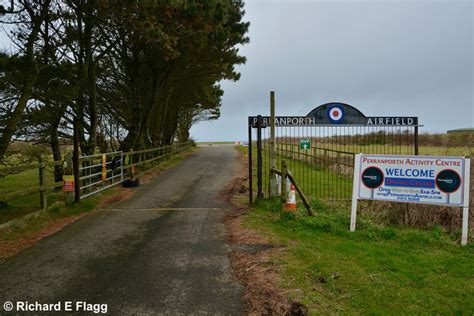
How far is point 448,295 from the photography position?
4020mm

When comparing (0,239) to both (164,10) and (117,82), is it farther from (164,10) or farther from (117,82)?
(117,82)

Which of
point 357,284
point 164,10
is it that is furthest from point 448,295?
point 164,10

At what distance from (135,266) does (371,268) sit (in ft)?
10.5

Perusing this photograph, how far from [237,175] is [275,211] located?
827 cm

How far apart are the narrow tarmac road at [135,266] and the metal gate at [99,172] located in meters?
2.08

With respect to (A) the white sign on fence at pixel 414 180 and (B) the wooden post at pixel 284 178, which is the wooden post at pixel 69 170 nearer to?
(B) the wooden post at pixel 284 178

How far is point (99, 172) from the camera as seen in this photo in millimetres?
11820

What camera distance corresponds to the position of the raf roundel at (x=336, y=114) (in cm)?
871

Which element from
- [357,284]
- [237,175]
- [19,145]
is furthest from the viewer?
[237,175]

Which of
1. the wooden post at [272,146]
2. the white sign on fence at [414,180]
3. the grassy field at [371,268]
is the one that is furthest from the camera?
the wooden post at [272,146]

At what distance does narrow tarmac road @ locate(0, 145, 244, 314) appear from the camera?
414 cm

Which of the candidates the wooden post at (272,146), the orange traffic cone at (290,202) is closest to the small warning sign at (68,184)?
the wooden post at (272,146)

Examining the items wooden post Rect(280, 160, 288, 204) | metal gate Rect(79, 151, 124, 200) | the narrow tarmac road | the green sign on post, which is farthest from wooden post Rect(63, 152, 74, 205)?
the green sign on post

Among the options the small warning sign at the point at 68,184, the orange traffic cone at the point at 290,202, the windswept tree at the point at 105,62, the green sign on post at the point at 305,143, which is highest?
the windswept tree at the point at 105,62
